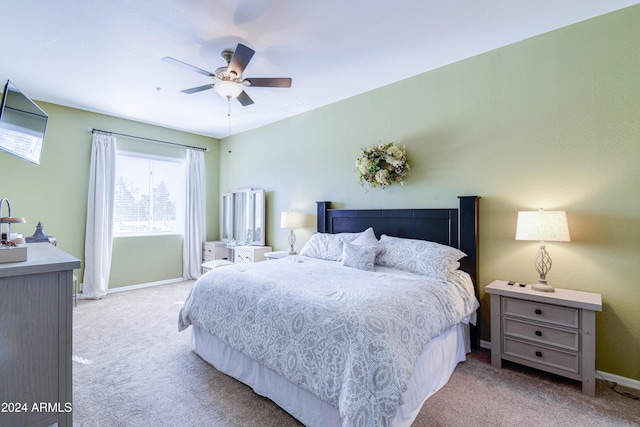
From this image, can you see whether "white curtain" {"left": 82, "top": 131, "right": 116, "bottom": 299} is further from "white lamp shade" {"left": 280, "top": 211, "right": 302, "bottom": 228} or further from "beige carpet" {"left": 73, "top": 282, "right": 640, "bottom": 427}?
"white lamp shade" {"left": 280, "top": 211, "right": 302, "bottom": 228}

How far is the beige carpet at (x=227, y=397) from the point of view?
6.22 feet

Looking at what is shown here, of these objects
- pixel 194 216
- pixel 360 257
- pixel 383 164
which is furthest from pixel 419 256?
pixel 194 216

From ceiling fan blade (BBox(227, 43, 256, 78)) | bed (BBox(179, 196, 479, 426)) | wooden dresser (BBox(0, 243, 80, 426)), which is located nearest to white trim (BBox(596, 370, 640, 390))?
bed (BBox(179, 196, 479, 426))

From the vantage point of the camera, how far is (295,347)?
1796 millimetres

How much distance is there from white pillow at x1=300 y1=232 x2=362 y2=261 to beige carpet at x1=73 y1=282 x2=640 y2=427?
165cm

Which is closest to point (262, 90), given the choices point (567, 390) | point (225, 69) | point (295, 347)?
point (225, 69)

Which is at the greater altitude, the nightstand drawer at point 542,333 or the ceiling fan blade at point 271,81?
the ceiling fan blade at point 271,81

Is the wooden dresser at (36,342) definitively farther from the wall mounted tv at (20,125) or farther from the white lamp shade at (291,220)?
the white lamp shade at (291,220)

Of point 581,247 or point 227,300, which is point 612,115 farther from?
point 227,300

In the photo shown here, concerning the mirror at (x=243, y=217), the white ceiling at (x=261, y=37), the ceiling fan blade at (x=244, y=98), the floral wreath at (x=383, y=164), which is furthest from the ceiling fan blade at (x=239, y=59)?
the mirror at (x=243, y=217)

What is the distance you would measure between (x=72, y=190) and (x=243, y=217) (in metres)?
2.65

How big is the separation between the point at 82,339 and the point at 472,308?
3.95 m

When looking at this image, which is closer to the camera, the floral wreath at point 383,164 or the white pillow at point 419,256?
the white pillow at point 419,256

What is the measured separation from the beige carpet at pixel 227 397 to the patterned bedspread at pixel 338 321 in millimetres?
357
